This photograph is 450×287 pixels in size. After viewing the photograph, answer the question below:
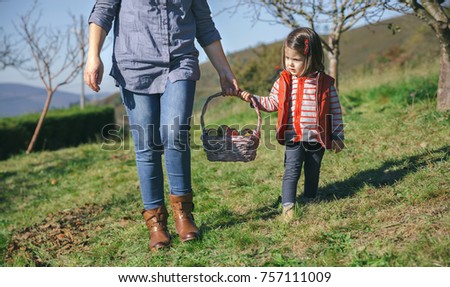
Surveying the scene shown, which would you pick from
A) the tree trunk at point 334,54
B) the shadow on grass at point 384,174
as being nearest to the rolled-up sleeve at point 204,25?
the shadow on grass at point 384,174

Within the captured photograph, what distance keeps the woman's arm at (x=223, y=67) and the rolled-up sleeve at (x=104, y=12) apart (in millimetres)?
640

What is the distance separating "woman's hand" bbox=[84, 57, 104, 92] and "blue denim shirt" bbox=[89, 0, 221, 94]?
0.11 metres

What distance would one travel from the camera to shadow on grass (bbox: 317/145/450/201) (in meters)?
3.98

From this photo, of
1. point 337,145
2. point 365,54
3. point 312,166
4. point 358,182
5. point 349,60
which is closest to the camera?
point 337,145

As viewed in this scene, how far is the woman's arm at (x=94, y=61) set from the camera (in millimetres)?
3012

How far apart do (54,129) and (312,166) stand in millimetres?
10680

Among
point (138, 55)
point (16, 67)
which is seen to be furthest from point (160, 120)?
point (16, 67)

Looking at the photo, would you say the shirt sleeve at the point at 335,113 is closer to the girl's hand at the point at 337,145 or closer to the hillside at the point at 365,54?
the girl's hand at the point at 337,145

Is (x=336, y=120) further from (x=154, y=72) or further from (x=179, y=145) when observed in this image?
(x=154, y=72)

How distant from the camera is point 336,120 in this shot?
3.57 meters

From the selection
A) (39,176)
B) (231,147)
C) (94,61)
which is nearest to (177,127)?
(231,147)

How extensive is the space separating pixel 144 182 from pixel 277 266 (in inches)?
38.0

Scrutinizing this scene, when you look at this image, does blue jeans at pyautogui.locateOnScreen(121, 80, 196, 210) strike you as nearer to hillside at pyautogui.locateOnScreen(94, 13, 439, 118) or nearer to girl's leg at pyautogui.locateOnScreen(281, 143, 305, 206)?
girl's leg at pyautogui.locateOnScreen(281, 143, 305, 206)

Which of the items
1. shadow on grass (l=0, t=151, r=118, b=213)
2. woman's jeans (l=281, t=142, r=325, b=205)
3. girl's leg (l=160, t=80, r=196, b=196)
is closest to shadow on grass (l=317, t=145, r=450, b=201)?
woman's jeans (l=281, t=142, r=325, b=205)
